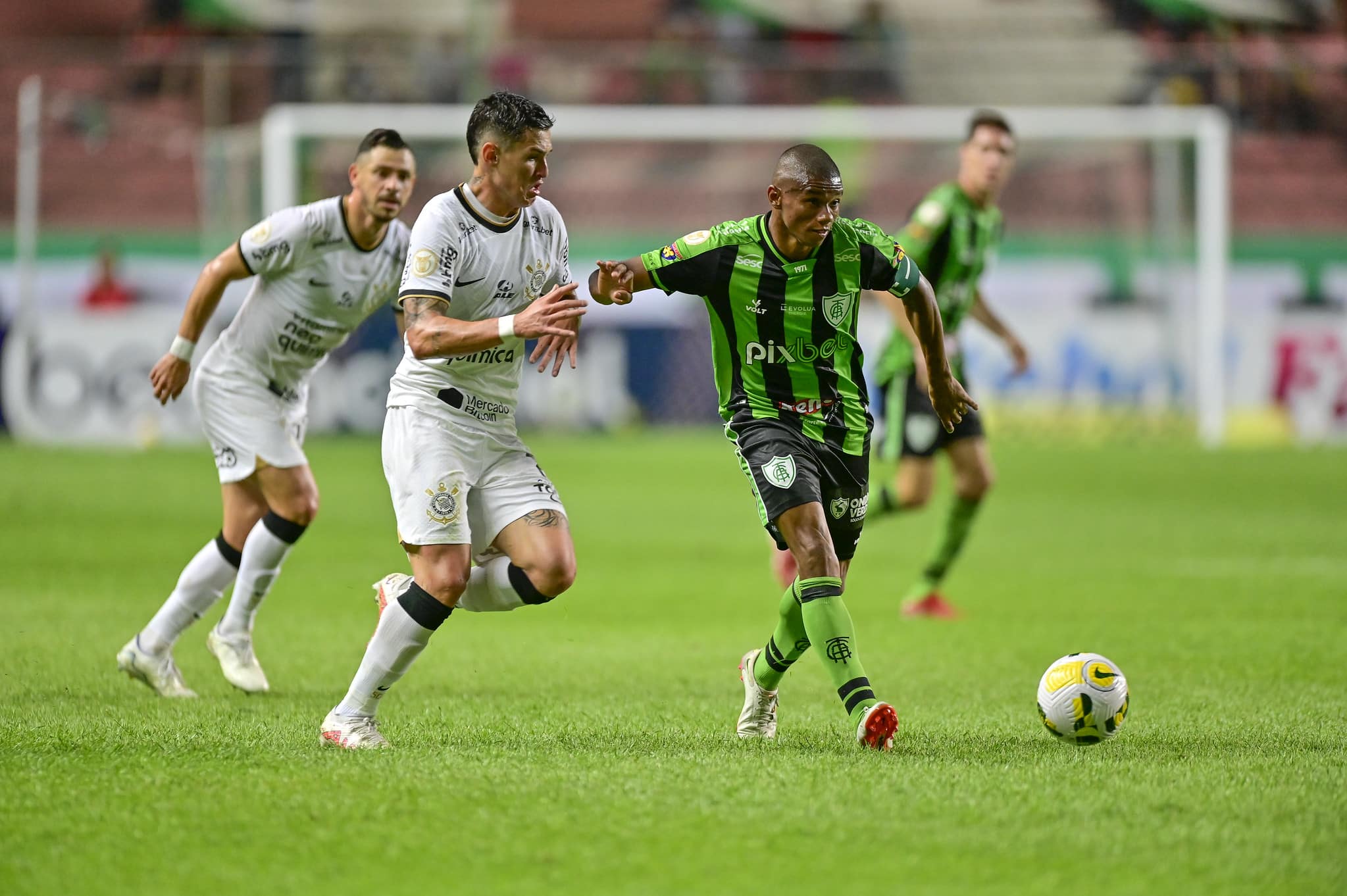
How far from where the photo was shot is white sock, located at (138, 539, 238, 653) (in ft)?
22.5

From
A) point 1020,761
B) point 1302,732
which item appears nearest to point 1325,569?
point 1302,732

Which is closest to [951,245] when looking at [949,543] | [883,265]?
[949,543]

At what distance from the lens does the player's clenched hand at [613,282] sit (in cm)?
553

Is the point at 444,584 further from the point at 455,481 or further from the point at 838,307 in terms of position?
the point at 838,307

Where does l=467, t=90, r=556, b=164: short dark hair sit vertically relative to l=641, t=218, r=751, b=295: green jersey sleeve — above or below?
above

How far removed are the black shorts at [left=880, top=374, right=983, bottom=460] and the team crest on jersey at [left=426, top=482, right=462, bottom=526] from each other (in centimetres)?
449

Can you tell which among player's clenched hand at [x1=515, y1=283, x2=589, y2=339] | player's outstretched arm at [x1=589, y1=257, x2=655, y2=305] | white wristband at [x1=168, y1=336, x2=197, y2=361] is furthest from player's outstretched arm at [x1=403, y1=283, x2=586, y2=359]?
white wristband at [x1=168, y1=336, x2=197, y2=361]

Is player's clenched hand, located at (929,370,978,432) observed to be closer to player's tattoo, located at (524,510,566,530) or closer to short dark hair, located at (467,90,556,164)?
player's tattoo, located at (524,510,566,530)

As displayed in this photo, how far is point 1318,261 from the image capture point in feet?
78.9

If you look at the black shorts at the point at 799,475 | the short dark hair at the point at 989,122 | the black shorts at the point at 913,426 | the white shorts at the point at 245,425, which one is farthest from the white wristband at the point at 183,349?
the short dark hair at the point at 989,122

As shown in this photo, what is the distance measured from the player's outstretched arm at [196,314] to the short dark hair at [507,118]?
178 cm

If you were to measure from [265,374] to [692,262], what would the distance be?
2.43 meters

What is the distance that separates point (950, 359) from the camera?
945 centimetres

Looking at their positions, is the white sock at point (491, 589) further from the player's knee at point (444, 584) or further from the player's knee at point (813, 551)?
the player's knee at point (813, 551)
